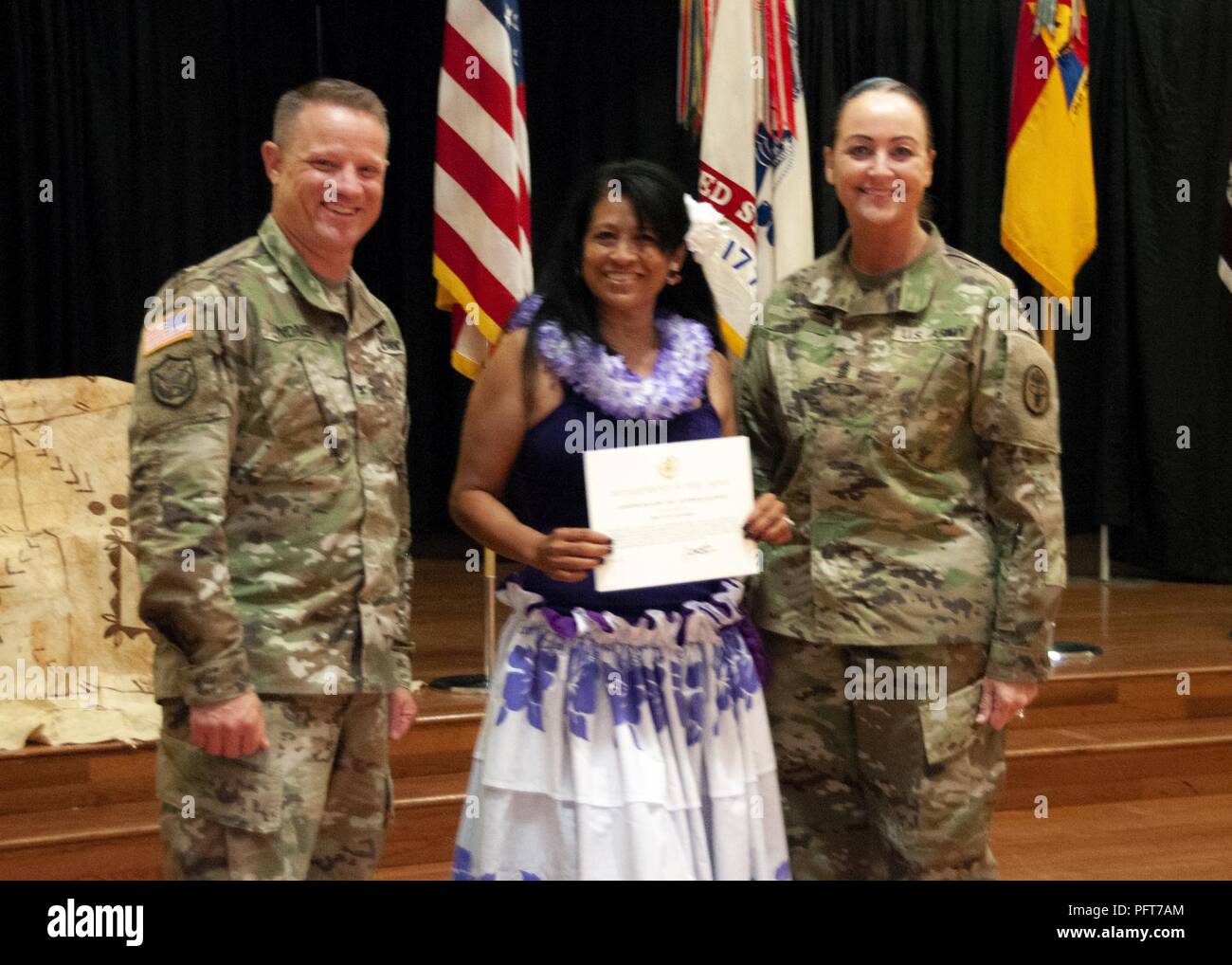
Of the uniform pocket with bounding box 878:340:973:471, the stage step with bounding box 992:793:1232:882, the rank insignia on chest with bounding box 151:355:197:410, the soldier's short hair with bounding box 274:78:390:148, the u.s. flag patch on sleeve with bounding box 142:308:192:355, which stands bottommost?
the stage step with bounding box 992:793:1232:882

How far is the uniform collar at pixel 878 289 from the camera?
2492 millimetres

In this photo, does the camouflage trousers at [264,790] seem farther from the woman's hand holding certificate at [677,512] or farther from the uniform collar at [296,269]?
the uniform collar at [296,269]

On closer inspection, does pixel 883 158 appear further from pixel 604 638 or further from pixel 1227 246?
pixel 1227 246

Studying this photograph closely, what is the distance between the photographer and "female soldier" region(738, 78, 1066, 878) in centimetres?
245

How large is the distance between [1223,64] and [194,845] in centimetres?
623

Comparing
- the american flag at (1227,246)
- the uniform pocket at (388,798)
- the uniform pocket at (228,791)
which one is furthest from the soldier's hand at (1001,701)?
the american flag at (1227,246)

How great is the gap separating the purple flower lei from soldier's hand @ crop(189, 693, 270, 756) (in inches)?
26.6

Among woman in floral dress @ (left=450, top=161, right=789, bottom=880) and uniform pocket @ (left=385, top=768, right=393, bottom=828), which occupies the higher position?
woman in floral dress @ (left=450, top=161, right=789, bottom=880)

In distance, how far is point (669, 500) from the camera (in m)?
2.21

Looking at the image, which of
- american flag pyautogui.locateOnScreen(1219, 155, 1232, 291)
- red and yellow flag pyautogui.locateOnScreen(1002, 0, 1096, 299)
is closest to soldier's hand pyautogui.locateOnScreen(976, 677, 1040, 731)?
red and yellow flag pyautogui.locateOnScreen(1002, 0, 1096, 299)

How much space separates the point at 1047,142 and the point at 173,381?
3.94 metres

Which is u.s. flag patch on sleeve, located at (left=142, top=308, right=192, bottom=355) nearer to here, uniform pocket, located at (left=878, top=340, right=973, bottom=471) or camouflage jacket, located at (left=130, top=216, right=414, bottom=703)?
camouflage jacket, located at (left=130, top=216, right=414, bottom=703)

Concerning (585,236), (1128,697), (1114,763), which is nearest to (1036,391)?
(585,236)

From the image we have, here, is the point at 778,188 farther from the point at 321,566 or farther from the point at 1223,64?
the point at 1223,64
